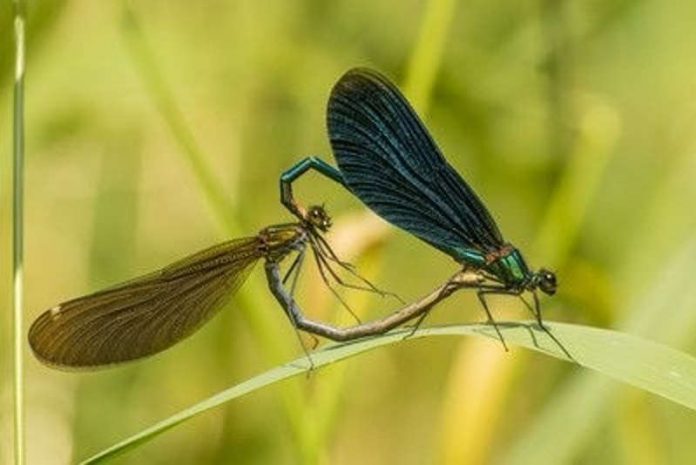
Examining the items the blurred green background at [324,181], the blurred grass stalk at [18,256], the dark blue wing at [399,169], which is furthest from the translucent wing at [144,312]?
the blurred green background at [324,181]

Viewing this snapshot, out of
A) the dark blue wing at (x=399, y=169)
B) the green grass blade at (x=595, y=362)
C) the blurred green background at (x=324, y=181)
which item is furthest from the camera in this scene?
the blurred green background at (x=324, y=181)

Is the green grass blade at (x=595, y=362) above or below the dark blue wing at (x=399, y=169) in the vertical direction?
below

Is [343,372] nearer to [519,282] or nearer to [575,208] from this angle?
[519,282]

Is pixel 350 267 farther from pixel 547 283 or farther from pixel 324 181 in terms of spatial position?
pixel 324 181

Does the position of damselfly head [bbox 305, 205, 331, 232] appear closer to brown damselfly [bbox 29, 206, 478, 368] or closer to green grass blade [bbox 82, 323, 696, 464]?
brown damselfly [bbox 29, 206, 478, 368]

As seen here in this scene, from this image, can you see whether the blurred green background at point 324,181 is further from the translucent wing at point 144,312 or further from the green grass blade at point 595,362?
the green grass blade at point 595,362

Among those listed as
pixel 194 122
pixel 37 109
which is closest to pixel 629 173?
pixel 194 122
